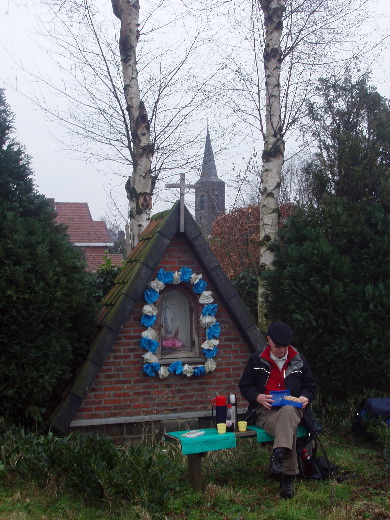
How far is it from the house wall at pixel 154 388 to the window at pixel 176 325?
147mm

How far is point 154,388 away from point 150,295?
1.08 meters

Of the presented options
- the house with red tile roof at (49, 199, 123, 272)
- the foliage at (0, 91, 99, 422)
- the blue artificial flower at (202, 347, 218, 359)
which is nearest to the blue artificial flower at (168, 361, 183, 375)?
the blue artificial flower at (202, 347, 218, 359)

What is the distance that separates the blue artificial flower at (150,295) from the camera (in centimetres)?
757

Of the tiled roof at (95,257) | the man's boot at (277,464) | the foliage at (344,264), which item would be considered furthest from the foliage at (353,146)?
the tiled roof at (95,257)

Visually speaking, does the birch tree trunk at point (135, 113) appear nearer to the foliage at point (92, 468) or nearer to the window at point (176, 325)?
the window at point (176, 325)

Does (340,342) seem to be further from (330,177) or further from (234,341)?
(330,177)

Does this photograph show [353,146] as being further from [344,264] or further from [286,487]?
[286,487]

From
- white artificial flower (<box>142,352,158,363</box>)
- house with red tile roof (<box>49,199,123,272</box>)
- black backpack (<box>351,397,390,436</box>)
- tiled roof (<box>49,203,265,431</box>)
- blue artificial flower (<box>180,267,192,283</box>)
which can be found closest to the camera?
tiled roof (<box>49,203,265,431</box>)

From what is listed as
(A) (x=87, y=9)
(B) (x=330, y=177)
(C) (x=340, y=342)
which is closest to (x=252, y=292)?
(B) (x=330, y=177)

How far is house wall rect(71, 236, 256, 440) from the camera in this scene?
24.2ft

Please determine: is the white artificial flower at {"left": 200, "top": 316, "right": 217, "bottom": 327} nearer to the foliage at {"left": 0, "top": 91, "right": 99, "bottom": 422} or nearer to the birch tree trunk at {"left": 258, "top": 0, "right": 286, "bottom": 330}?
the foliage at {"left": 0, "top": 91, "right": 99, "bottom": 422}

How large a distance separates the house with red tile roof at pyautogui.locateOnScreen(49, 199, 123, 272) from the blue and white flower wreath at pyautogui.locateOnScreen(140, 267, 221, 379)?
75.3 ft

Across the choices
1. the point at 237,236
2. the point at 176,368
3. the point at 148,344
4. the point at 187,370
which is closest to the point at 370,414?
the point at 187,370

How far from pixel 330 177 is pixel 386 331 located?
8.13 feet
